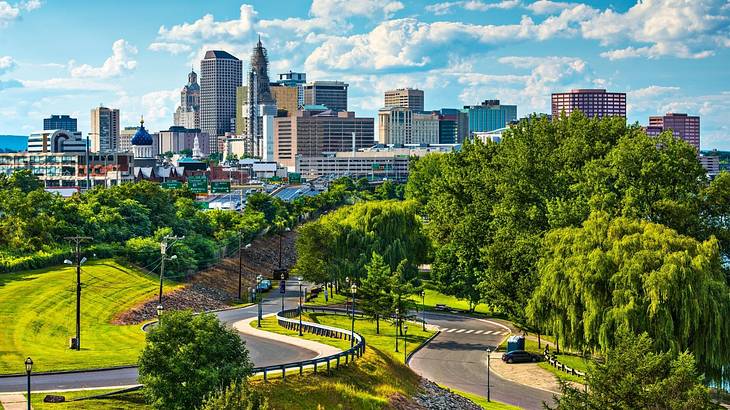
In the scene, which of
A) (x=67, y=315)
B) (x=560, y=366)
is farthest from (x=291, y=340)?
(x=560, y=366)

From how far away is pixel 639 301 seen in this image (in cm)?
5381

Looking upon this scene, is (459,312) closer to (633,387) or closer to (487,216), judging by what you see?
(487,216)

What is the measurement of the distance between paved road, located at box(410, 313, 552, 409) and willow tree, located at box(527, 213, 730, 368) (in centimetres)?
449

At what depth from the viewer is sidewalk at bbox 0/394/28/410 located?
36375mm

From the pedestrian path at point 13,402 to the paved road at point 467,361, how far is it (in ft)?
89.9

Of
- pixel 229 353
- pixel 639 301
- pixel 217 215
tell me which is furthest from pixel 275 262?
pixel 229 353

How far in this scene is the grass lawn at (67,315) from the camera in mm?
46000

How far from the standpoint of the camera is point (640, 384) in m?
38.8

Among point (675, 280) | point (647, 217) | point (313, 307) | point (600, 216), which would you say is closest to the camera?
point (675, 280)

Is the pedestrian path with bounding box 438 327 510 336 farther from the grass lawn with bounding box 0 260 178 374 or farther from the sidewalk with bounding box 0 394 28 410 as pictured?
the sidewalk with bounding box 0 394 28 410

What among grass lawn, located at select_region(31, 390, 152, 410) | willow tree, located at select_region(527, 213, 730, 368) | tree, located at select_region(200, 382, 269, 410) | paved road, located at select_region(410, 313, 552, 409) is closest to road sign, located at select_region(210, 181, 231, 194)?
paved road, located at select_region(410, 313, 552, 409)

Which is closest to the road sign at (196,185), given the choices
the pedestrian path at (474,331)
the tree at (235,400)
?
the pedestrian path at (474,331)

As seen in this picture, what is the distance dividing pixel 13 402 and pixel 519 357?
3699 centimetres

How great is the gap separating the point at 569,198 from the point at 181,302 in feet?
99.4
